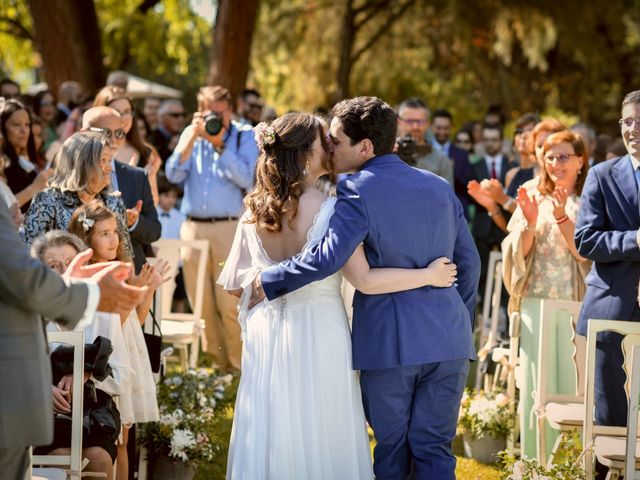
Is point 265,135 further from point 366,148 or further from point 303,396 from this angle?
point 303,396

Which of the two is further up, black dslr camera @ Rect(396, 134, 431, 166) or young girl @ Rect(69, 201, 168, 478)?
Result: black dslr camera @ Rect(396, 134, 431, 166)

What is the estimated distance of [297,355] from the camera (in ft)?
14.8

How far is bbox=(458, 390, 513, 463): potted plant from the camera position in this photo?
6285 mm

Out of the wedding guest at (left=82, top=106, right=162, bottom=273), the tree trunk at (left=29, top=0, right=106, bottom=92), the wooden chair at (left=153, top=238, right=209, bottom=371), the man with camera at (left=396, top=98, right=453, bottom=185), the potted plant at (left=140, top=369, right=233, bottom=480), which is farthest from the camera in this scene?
the tree trunk at (left=29, top=0, right=106, bottom=92)

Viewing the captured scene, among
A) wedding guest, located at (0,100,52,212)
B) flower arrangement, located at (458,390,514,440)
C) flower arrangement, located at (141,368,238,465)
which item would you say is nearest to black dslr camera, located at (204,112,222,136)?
wedding guest, located at (0,100,52,212)

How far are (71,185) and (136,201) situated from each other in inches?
39.7

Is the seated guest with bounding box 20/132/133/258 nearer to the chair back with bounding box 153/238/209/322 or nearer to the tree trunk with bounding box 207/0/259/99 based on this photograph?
the chair back with bounding box 153/238/209/322

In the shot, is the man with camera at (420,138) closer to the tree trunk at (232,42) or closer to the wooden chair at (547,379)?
the wooden chair at (547,379)

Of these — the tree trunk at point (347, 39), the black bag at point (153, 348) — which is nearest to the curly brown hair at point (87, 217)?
the black bag at point (153, 348)

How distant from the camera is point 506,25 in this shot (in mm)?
17234

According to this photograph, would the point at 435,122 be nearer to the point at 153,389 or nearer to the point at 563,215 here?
the point at 563,215

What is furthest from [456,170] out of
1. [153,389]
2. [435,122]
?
[153,389]

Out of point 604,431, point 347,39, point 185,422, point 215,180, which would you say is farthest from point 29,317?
point 347,39

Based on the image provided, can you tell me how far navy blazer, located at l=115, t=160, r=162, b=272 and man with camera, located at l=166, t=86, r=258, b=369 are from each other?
1703mm
